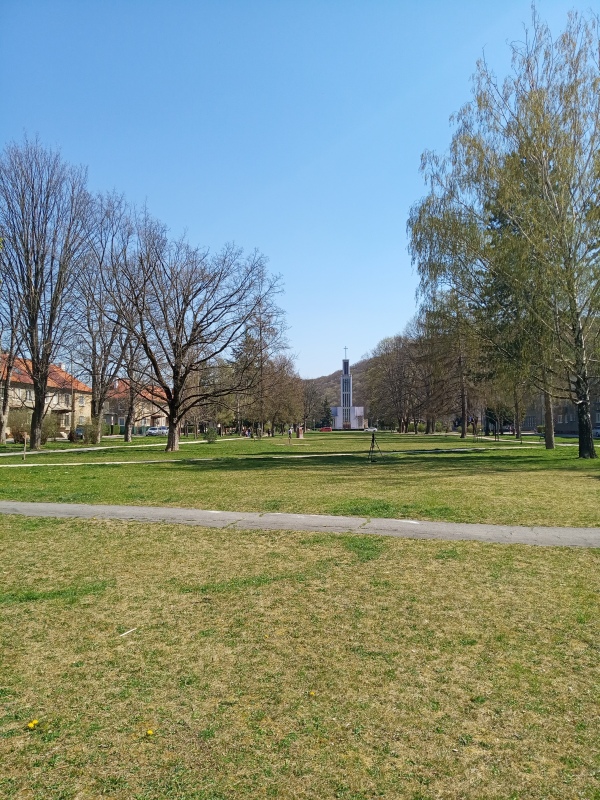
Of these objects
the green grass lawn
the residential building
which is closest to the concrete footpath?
the green grass lawn

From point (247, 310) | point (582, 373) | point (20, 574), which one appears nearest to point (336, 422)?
point (247, 310)

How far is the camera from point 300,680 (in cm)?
396

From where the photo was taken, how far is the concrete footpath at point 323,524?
341 inches

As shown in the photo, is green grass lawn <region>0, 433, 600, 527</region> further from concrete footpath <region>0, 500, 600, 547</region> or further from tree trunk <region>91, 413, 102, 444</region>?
tree trunk <region>91, 413, 102, 444</region>

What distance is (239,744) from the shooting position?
3.20 m

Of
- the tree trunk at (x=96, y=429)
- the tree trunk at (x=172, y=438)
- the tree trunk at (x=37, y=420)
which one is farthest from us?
the tree trunk at (x=96, y=429)

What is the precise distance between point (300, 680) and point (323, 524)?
570cm

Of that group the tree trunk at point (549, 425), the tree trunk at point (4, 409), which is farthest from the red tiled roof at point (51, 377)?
the tree trunk at point (549, 425)

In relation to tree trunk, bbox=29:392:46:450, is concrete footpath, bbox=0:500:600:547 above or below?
below

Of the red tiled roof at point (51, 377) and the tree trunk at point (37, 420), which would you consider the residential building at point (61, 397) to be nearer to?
the red tiled roof at point (51, 377)

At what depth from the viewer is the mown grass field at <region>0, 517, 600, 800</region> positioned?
2959 mm

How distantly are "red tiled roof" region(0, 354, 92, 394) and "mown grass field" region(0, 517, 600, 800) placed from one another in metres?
32.7

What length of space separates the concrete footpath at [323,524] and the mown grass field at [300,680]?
1.61m

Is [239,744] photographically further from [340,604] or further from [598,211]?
[598,211]
